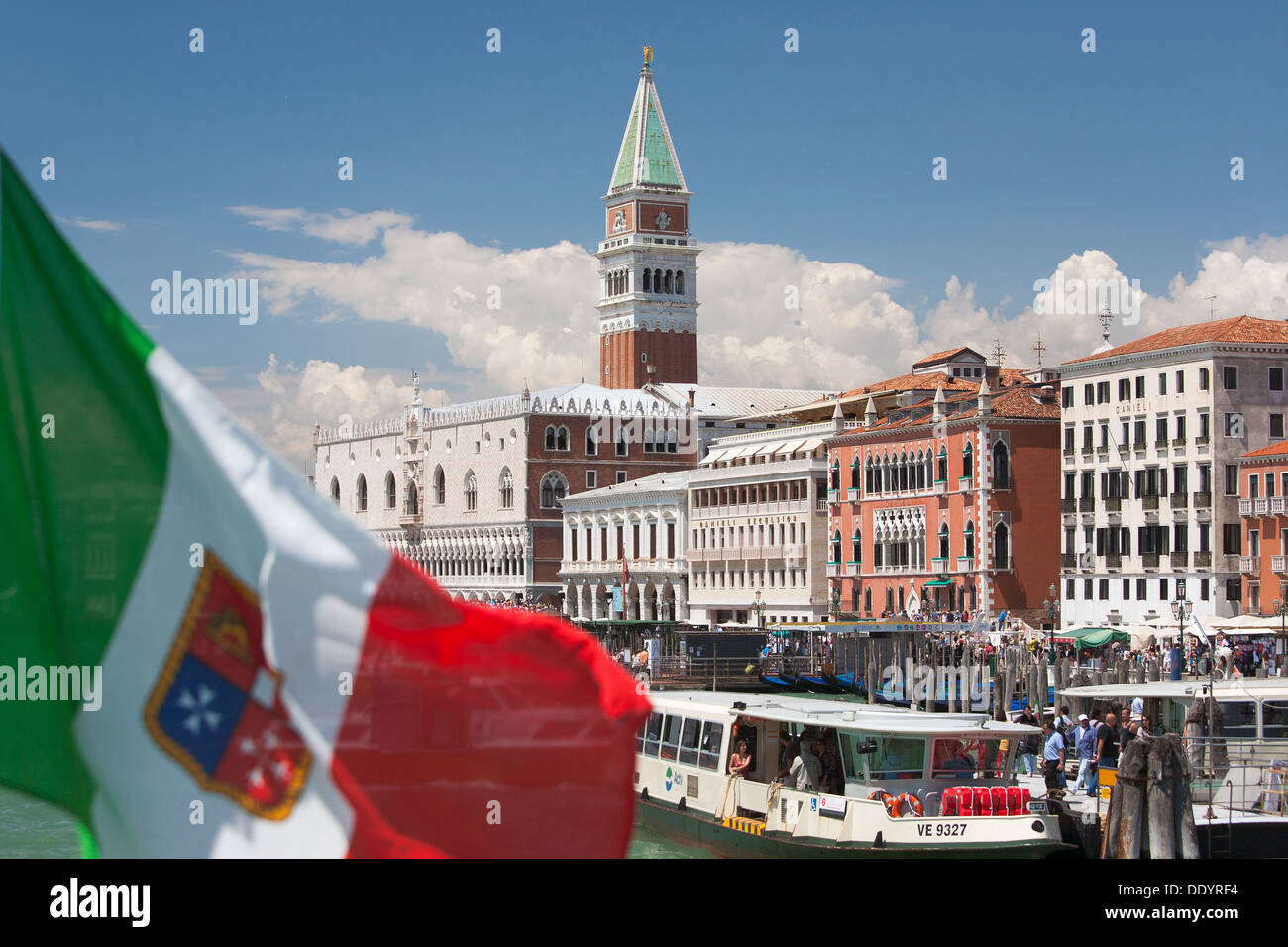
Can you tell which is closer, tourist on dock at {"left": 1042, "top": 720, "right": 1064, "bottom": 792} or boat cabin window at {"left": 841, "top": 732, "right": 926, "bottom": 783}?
boat cabin window at {"left": 841, "top": 732, "right": 926, "bottom": 783}

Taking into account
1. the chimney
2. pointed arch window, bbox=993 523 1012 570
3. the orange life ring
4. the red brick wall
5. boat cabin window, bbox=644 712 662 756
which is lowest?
the orange life ring

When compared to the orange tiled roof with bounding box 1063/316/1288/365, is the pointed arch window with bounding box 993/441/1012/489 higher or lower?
lower

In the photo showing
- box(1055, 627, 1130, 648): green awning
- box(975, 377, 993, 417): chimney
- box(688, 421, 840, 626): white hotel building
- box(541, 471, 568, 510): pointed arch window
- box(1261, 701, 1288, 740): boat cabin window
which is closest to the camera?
box(1261, 701, 1288, 740): boat cabin window

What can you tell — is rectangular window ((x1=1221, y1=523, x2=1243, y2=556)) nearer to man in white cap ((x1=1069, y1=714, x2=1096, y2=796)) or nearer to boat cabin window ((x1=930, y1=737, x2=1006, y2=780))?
man in white cap ((x1=1069, y1=714, x2=1096, y2=796))

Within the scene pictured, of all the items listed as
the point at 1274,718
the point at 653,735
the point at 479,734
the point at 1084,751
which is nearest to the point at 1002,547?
the point at 1084,751

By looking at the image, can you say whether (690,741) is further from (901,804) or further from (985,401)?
(985,401)

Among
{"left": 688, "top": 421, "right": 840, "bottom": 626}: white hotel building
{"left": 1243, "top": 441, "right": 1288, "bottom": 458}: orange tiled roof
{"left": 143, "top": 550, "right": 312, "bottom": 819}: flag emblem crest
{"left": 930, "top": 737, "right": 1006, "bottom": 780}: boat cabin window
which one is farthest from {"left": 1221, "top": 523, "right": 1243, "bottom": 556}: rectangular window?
{"left": 143, "top": 550, "right": 312, "bottom": 819}: flag emblem crest
